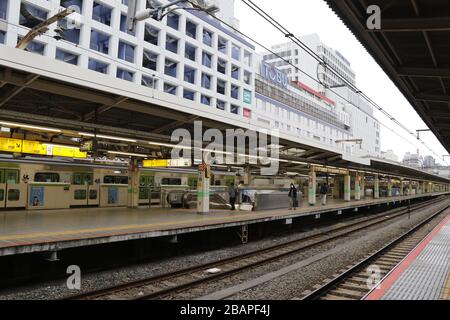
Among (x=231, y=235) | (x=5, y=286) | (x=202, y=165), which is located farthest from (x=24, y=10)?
(x=5, y=286)

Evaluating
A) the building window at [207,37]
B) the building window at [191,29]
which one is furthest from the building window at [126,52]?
the building window at [207,37]

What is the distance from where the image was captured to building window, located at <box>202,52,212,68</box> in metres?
44.1

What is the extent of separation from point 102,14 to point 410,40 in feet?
109

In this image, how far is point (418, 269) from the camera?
7.75 meters

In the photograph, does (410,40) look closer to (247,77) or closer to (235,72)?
(235,72)

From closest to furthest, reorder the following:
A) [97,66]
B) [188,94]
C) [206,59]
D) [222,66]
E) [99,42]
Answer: [97,66], [99,42], [188,94], [206,59], [222,66]

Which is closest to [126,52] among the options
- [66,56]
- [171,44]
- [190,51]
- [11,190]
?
[66,56]

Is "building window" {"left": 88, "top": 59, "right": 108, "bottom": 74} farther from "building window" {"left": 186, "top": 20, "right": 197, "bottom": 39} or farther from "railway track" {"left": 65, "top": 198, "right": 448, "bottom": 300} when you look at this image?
"railway track" {"left": 65, "top": 198, "right": 448, "bottom": 300}

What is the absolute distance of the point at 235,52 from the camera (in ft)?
162

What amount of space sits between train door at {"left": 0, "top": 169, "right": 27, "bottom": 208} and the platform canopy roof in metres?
12.3

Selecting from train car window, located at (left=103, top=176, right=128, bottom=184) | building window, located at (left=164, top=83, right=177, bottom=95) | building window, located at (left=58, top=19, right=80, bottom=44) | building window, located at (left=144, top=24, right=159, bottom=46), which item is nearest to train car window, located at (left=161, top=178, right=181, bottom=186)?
train car window, located at (left=103, top=176, right=128, bottom=184)

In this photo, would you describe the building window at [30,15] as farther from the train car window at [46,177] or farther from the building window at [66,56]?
the train car window at [46,177]

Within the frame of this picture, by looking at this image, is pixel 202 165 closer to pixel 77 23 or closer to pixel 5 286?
pixel 5 286

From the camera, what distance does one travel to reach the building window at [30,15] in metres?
28.2
